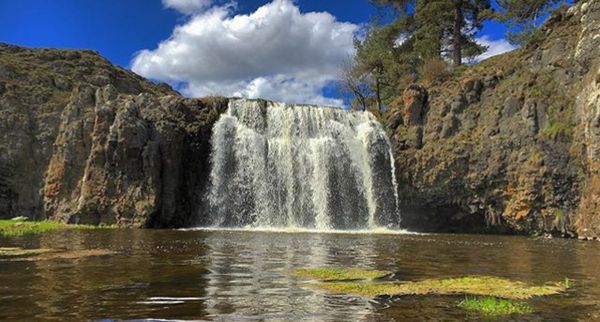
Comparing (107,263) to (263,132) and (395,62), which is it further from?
(395,62)

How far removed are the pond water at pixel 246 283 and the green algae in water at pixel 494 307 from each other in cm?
27

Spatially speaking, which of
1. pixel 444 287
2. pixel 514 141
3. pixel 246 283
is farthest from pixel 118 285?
pixel 514 141

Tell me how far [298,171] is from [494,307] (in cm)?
3580

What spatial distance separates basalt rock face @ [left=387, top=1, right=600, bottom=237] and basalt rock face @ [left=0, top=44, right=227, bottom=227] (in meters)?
18.8

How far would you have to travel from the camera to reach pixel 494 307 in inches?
399

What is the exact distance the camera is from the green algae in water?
995cm

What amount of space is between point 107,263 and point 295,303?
858 centimetres

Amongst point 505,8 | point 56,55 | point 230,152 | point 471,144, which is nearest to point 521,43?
point 505,8

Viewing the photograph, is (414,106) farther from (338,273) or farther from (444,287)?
(444,287)

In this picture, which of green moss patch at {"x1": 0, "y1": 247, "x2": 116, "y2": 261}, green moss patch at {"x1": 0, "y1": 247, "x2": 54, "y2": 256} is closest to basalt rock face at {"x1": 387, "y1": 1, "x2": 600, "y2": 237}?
green moss patch at {"x1": 0, "y1": 247, "x2": 116, "y2": 261}

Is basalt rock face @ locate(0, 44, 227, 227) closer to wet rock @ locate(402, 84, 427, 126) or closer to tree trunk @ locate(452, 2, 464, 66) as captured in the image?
wet rock @ locate(402, 84, 427, 126)

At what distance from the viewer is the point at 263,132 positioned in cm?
4803

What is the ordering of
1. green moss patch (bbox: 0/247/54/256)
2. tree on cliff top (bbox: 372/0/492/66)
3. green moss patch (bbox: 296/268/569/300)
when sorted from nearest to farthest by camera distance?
1. green moss patch (bbox: 296/268/569/300)
2. green moss patch (bbox: 0/247/54/256)
3. tree on cliff top (bbox: 372/0/492/66)

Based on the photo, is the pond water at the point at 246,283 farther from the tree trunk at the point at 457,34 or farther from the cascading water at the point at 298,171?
the tree trunk at the point at 457,34
